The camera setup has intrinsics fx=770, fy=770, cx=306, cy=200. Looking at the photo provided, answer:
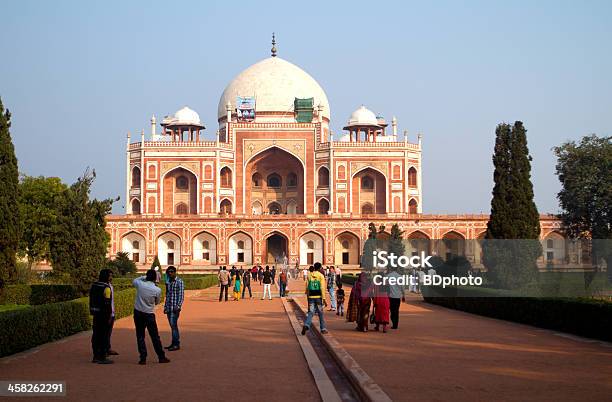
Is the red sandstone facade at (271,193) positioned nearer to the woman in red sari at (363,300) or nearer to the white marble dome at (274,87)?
the white marble dome at (274,87)

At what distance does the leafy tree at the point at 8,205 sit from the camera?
1411cm

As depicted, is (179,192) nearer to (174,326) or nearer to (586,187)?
(586,187)

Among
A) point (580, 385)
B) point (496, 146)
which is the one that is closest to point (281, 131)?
point (496, 146)

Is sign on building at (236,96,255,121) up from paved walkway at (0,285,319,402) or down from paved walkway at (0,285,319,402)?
up

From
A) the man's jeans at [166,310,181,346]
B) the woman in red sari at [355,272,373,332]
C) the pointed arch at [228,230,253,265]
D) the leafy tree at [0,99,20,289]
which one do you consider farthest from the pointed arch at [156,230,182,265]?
the man's jeans at [166,310,181,346]

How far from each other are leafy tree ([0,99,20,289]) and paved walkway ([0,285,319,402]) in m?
2.80

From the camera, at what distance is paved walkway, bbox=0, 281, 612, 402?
262 inches

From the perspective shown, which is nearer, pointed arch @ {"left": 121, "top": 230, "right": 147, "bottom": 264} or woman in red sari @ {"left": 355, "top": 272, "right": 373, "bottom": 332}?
woman in red sari @ {"left": 355, "top": 272, "right": 373, "bottom": 332}

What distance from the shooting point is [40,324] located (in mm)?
10547

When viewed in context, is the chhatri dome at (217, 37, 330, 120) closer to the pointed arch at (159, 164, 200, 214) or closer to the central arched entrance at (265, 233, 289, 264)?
the pointed arch at (159, 164, 200, 214)

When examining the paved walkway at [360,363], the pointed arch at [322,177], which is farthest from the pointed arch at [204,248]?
the paved walkway at [360,363]

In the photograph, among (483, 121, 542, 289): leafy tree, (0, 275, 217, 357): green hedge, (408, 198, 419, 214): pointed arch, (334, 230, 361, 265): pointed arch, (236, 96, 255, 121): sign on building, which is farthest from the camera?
(236, 96, 255, 121): sign on building

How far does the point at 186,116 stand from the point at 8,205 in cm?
4136

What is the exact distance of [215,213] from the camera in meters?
49.1
